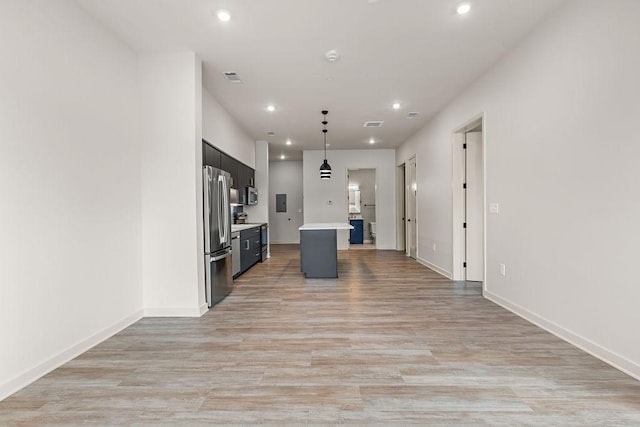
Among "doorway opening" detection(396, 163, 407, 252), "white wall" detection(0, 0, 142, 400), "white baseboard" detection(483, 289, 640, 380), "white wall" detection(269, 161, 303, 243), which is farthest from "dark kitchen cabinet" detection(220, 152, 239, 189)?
"white wall" detection(269, 161, 303, 243)

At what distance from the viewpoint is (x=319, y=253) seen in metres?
5.45

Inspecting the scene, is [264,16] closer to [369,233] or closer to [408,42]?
[408,42]

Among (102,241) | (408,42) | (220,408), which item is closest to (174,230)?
(102,241)

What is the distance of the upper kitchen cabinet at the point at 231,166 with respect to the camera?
5.33 metres

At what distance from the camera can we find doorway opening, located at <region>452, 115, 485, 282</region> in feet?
16.3

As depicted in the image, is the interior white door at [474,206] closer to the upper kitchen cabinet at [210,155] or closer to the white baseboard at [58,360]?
the upper kitchen cabinet at [210,155]

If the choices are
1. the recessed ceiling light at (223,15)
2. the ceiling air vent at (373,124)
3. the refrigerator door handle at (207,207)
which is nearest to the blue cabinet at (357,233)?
the ceiling air vent at (373,124)

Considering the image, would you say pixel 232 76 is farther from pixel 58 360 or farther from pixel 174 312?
pixel 58 360

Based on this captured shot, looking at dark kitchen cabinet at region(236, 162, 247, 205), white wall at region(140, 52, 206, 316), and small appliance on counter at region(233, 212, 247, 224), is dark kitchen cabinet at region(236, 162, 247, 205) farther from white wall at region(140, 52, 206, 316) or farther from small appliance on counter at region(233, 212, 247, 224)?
white wall at region(140, 52, 206, 316)

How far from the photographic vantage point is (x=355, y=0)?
2.63 meters

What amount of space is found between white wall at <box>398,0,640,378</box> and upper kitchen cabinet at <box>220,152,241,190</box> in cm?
403

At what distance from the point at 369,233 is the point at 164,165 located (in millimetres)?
9363

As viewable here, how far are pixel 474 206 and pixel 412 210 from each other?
2809mm

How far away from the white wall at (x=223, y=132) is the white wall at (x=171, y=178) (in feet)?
3.41
